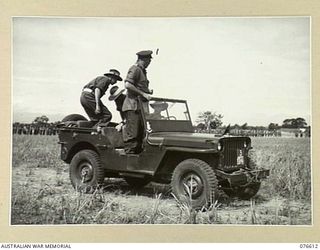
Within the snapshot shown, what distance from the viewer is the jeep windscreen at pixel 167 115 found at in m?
3.30

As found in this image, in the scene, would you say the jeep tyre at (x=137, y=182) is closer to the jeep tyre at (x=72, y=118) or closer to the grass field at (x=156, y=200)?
the grass field at (x=156, y=200)

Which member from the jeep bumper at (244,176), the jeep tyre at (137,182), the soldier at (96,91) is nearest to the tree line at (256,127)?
the jeep bumper at (244,176)

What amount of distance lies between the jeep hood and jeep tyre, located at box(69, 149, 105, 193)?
1.10ft

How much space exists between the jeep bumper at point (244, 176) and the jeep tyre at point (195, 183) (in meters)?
0.07

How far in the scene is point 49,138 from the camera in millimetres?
3297

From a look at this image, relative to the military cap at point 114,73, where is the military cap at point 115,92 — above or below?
below

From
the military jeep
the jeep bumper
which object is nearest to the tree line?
the military jeep

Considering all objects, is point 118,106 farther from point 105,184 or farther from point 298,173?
point 298,173

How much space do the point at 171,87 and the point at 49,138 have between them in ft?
2.45

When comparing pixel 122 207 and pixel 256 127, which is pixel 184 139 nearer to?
pixel 256 127

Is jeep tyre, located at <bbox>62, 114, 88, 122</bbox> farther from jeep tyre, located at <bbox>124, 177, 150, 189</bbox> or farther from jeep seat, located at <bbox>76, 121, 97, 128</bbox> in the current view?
jeep tyre, located at <bbox>124, 177, 150, 189</bbox>

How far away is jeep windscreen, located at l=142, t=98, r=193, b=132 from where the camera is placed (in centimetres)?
330

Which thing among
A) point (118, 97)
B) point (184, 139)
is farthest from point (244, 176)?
point (118, 97)

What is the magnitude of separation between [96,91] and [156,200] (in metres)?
0.70
